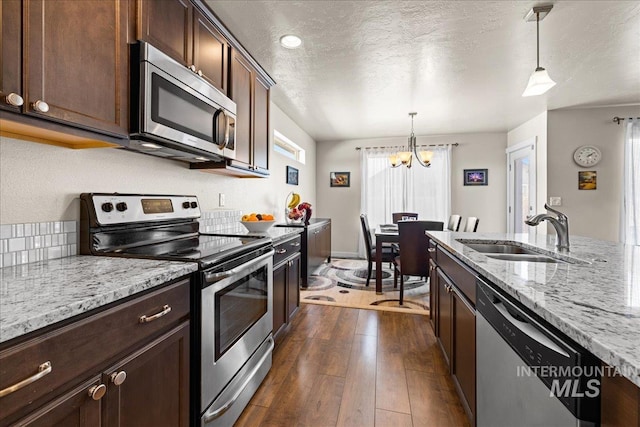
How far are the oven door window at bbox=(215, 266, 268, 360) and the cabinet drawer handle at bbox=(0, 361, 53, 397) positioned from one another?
2.20 ft

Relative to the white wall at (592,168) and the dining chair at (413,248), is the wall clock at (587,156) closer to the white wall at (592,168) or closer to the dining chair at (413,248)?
the white wall at (592,168)

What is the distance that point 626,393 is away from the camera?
535mm

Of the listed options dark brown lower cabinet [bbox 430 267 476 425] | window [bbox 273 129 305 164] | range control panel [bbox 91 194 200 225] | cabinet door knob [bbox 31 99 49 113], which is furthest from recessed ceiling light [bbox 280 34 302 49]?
dark brown lower cabinet [bbox 430 267 476 425]

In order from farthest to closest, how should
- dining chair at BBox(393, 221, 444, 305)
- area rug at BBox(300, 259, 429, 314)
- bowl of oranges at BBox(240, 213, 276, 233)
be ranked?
1. area rug at BBox(300, 259, 429, 314)
2. dining chair at BBox(393, 221, 444, 305)
3. bowl of oranges at BBox(240, 213, 276, 233)

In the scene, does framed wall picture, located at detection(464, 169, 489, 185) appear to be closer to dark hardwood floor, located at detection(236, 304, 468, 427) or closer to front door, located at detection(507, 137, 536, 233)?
front door, located at detection(507, 137, 536, 233)

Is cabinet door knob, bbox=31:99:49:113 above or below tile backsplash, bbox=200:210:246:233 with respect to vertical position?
above

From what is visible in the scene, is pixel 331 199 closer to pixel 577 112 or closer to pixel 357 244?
pixel 357 244

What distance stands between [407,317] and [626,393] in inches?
98.1

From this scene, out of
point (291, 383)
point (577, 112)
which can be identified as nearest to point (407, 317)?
point (291, 383)

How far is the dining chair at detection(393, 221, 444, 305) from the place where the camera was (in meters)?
3.12

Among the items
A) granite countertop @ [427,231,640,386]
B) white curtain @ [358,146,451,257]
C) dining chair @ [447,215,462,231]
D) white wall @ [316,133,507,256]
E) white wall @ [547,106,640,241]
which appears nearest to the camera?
granite countertop @ [427,231,640,386]

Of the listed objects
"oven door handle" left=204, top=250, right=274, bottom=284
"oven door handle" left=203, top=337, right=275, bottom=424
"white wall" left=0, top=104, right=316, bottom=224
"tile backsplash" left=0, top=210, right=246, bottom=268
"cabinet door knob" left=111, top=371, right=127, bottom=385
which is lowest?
"oven door handle" left=203, top=337, right=275, bottom=424

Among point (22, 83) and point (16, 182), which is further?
point (16, 182)

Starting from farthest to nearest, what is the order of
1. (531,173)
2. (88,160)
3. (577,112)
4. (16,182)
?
(531,173) < (577,112) < (88,160) < (16,182)
